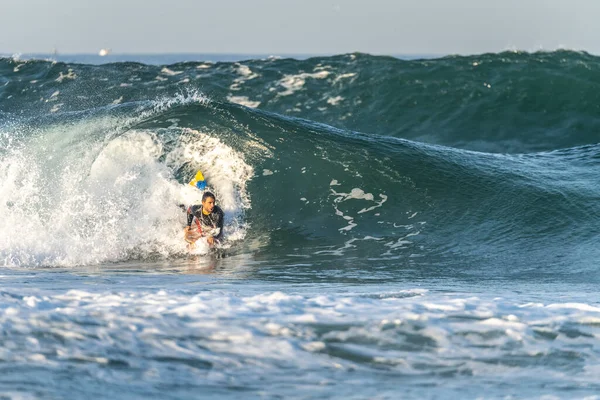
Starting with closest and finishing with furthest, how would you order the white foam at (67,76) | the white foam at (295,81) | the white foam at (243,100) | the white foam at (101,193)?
1. the white foam at (101,193)
2. the white foam at (243,100)
3. the white foam at (295,81)
4. the white foam at (67,76)

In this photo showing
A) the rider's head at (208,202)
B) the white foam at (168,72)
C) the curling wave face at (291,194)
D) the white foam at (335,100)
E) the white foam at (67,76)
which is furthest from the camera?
the white foam at (168,72)

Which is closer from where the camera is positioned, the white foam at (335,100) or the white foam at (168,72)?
the white foam at (335,100)

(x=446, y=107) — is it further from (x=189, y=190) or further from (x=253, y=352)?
(x=253, y=352)

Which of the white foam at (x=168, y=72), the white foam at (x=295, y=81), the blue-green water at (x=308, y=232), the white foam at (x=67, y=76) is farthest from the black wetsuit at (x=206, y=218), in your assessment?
the white foam at (x=168, y=72)

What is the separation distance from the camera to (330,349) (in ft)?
17.7

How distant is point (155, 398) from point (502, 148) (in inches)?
667

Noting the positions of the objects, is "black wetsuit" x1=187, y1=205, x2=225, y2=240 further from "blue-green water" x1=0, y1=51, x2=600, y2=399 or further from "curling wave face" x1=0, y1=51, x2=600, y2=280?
"curling wave face" x1=0, y1=51, x2=600, y2=280

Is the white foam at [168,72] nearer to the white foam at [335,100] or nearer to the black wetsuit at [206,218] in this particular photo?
the white foam at [335,100]

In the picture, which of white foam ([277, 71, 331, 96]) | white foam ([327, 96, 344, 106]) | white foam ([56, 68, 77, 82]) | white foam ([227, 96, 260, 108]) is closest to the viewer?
white foam ([327, 96, 344, 106])

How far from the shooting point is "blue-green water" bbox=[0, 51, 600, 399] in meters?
5.16

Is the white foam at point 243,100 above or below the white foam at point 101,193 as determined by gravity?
Result: above

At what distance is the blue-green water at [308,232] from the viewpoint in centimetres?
516

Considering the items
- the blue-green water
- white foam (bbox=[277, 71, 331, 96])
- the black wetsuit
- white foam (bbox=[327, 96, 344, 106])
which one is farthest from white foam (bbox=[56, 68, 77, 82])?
the black wetsuit

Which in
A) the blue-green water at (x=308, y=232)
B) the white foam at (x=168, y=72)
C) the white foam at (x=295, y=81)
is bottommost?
the blue-green water at (x=308, y=232)
